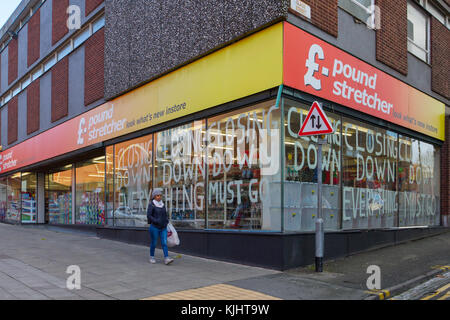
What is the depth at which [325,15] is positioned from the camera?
369 inches

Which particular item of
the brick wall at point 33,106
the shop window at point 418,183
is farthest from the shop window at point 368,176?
the brick wall at point 33,106

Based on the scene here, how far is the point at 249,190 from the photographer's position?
30.5 feet

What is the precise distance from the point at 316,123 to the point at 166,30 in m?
5.94

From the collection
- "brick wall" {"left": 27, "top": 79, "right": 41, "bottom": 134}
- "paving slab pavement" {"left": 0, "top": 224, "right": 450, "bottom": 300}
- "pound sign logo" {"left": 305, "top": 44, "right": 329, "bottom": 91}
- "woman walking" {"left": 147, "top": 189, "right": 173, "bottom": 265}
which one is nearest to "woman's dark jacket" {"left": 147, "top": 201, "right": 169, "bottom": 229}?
"woman walking" {"left": 147, "top": 189, "right": 173, "bottom": 265}

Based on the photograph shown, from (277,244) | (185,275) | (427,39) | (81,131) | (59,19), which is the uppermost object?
(59,19)

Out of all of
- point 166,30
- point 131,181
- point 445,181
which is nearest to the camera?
point 166,30

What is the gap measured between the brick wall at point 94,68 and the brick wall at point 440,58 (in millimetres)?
11291

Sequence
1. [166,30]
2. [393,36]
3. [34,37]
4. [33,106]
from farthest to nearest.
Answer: [34,37] < [33,106] < [393,36] < [166,30]

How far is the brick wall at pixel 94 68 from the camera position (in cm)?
1520

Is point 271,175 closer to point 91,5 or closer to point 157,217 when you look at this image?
point 157,217

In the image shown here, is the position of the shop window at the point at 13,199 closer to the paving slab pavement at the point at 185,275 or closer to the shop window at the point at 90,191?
the shop window at the point at 90,191

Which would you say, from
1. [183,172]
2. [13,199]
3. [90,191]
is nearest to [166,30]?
[183,172]

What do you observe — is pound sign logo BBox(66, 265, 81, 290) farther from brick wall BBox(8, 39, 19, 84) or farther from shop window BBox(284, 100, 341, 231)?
brick wall BBox(8, 39, 19, 84)
